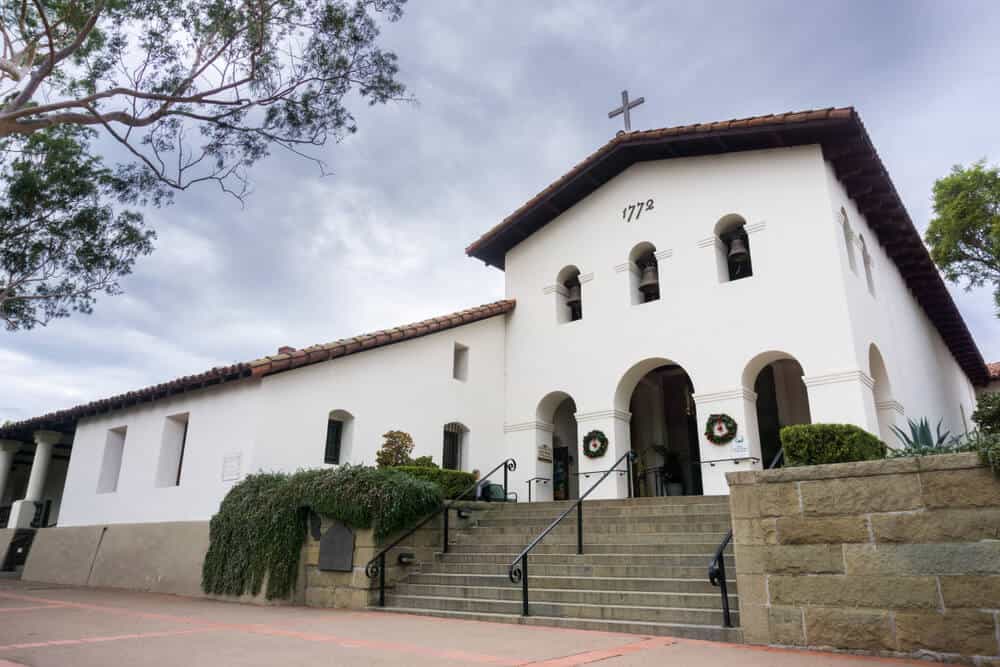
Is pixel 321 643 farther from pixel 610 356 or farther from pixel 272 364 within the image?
pixel 610 356

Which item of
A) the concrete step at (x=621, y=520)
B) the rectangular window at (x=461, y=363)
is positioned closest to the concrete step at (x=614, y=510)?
the concrete step at (x=621, y=520)

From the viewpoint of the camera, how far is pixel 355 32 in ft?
31.2

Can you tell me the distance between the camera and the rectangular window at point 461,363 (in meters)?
14.6

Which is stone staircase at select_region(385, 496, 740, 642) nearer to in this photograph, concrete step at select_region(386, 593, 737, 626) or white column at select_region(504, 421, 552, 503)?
concrete step at select_region(386, 593, 737, 626)

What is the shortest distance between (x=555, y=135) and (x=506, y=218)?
226 centimetres

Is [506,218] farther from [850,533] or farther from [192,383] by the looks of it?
[850,533]

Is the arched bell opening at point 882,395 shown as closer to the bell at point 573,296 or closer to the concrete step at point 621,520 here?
the concrete step at point 621,520

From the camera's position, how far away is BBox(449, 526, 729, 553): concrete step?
849cm

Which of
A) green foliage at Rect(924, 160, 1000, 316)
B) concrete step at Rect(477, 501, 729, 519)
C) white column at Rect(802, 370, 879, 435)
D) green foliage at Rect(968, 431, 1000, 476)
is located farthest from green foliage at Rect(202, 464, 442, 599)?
green foliage at Rect(924, 160, 1000, 316)

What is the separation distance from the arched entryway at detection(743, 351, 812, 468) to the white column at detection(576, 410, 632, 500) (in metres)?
3.03

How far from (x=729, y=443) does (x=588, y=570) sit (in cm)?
484

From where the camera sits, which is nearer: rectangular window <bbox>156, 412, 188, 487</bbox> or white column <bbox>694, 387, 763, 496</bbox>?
white column <bbox>694, 387, 763, 496</bbox>

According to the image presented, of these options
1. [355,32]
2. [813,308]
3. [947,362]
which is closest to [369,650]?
[355,32]

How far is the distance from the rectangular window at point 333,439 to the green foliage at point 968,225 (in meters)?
15.4
